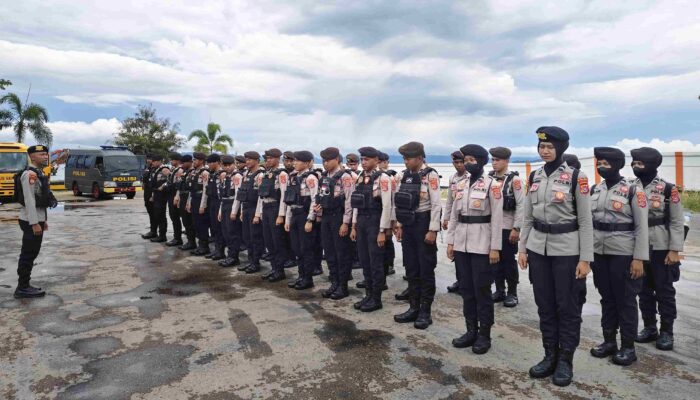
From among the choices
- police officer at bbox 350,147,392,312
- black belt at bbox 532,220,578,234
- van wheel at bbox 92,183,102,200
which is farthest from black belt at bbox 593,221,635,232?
van wheel at bbox 92,183,102,200

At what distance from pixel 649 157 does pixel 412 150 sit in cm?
214

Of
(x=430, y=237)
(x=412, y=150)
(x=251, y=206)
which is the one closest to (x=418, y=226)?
(x=430, y=237)

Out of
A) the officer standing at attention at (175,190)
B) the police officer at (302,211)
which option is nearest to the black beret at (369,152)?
the police officer at (302,211)

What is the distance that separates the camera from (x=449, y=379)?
362cm

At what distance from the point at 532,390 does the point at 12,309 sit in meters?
5.56

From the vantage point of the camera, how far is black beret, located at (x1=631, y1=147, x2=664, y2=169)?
14.0 ft

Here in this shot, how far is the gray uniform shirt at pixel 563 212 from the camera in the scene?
361 centimetres

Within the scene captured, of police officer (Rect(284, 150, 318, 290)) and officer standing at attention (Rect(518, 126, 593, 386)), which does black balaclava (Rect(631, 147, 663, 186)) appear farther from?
police officer (Rect(284, 150, 318, 290))

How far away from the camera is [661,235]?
427 centimetres

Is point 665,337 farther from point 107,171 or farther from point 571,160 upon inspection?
point 107,171

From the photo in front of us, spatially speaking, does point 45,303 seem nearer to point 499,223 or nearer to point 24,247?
point 24,247

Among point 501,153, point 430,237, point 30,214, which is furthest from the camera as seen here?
point 30,214

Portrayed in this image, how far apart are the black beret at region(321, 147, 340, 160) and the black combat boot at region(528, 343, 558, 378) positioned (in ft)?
11.3

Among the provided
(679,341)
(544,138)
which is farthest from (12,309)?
Answer: (679,341)
